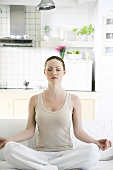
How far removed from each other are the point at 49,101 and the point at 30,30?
4.05 metres

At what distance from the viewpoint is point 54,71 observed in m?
2.60

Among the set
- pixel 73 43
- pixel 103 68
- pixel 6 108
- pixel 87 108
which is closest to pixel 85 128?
pixel 87 108

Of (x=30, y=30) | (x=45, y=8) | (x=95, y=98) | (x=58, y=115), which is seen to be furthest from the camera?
(x=30, y=30)

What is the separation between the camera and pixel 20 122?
2.98 metres

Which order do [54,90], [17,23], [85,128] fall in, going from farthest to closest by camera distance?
[17,23] → [85,128] → [54,90]

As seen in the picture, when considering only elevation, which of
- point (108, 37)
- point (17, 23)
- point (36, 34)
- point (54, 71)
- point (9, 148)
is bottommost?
point (9, 148)

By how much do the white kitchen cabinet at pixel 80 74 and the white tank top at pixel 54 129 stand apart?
3406mm

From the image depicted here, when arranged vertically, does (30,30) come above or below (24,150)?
above

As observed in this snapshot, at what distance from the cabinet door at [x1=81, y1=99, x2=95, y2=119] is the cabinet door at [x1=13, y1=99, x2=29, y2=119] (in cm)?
92

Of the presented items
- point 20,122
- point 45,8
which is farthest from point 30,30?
point 20,122

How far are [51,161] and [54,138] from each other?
19cm

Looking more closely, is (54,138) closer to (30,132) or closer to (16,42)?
(30,132)

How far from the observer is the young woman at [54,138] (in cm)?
231

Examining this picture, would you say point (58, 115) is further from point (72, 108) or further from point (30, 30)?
point (30, 30)
